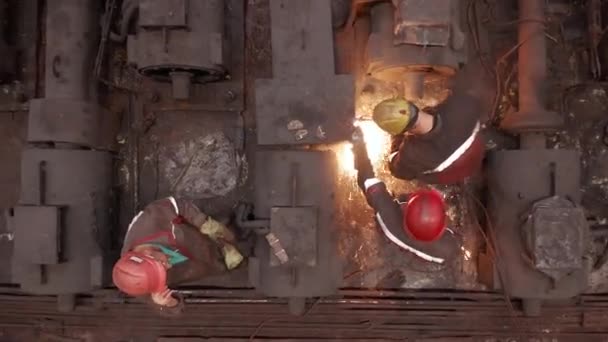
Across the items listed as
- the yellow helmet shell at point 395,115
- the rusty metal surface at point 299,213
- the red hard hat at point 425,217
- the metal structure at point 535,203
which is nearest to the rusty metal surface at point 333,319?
the metal structure at point 535,203

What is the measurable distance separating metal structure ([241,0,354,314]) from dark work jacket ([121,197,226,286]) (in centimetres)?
34

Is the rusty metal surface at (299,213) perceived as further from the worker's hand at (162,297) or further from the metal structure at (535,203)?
the metal structure at (535,203)

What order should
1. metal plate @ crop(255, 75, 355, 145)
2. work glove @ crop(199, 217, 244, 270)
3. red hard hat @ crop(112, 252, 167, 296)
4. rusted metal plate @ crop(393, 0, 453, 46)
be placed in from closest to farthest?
1. red hard hat @ crop(112, 252, 167, 296)
2. rusted metal plate @ crop(393, 0, 453, 46)
3. metal plate @ crop(255, 75, 355, 145)
4. work glove @ crop(199, 217, 244, 270)

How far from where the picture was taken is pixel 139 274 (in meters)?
2.50

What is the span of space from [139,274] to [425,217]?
4.54 feet

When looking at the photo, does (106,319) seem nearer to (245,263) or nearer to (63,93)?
(245,263)

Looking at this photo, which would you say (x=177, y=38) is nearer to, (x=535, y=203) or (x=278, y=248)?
(x=278, y=248)

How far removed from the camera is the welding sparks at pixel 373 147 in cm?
326

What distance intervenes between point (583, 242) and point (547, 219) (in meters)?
0.24

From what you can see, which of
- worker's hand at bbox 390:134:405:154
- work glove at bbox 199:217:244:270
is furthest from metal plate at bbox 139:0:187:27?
worker's hand at bbox 390:134:405:154

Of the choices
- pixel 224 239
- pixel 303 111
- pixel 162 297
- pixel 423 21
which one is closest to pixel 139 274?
pixel 162 297

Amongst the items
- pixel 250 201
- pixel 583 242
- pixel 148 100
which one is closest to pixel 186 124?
pixel 148 100

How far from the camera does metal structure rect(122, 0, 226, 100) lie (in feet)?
9.42

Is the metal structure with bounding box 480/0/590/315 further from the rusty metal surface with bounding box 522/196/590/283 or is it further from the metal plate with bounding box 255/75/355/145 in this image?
the metal plate with bounding box 255/75/355/145
